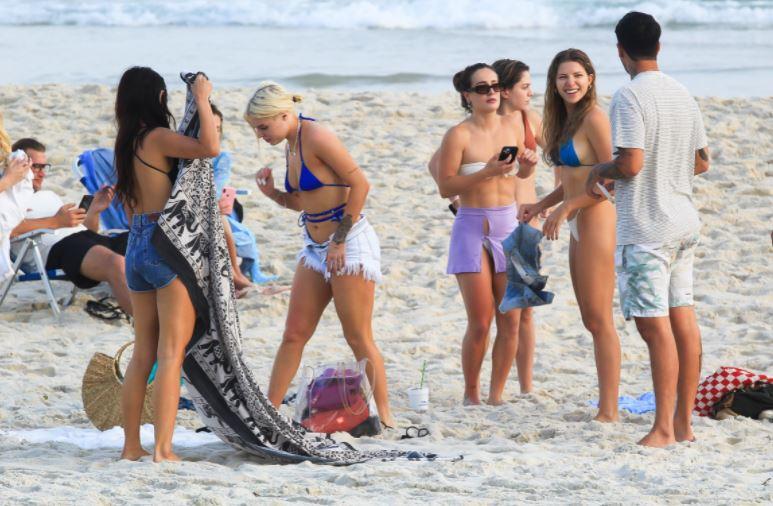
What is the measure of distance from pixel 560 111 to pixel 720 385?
1454 millimetres

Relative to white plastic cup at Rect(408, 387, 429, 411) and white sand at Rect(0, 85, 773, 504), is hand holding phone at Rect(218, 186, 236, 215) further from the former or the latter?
white plastic cup at Rect(408, 387, 429, 411)

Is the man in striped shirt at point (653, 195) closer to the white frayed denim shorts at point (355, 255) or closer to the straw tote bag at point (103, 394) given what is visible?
the white frayed denim shorts at point (355, 255)

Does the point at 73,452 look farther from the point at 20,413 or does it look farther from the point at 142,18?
the point at 142,18

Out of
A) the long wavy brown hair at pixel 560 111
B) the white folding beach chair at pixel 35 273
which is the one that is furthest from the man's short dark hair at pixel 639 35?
the white folding beach chair at pixel 35 273

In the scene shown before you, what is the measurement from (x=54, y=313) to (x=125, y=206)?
3416 millimetres

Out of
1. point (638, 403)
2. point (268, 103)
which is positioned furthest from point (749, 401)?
point (268, 103)

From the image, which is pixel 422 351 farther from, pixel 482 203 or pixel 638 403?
pixel 638 403

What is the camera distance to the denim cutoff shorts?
473 cm

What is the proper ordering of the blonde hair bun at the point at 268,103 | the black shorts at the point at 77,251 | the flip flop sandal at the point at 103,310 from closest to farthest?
1. the blonde hair bun at the point at 268,103
2. the black shorts at the point at 77,251
3. the flip flop sandal at the point at 103,310

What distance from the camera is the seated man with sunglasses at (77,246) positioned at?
7.75m

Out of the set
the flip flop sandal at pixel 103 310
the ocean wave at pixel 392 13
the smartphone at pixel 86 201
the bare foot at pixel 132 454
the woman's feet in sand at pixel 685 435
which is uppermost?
the ocean wave at pixel 392 13

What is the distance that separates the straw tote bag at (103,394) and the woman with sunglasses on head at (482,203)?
5.38 ft

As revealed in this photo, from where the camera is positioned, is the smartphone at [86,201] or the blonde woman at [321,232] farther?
the smartphone at [86,201]

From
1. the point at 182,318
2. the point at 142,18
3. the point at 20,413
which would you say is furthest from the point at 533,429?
the point at 142,18
